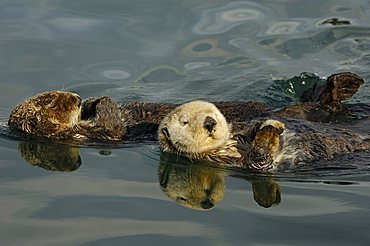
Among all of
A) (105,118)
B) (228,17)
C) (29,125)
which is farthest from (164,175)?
(228,17)

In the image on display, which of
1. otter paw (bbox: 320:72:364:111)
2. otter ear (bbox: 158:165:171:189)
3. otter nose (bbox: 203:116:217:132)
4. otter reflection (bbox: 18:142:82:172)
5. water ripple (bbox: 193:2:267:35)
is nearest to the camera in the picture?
otter ear (bbox: 158:165:171:189)

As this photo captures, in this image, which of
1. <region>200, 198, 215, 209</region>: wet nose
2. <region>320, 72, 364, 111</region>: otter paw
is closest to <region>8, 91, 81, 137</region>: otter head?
<region>200, 198, 215, 209</region>: wet nose

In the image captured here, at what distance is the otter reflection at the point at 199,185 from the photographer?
6.25 m

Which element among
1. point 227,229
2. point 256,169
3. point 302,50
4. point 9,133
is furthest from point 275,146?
point 302,50

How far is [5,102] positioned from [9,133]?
4.20ft

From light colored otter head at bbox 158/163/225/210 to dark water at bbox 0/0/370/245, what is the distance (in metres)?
0.02

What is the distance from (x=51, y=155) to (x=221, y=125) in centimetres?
159

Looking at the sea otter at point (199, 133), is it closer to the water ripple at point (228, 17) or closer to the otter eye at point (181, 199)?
the otter eye at point (181, 199)

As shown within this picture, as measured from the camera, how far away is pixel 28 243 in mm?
5473

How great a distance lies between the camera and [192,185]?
671 centimetres

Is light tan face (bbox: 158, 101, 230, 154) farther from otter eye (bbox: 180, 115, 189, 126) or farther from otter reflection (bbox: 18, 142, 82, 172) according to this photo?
otter reflection (bbox: 18, 142, 82, 172)

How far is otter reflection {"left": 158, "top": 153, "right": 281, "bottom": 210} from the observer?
6.25 metres

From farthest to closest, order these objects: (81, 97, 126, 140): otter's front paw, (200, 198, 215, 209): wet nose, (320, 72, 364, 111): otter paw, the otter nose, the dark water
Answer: (320, 72, 364, 111): otter paw
(81, 97, 126, 140): otter's front paw
the otter nose
(200, 198, 215, 209): wet nose
the dark water

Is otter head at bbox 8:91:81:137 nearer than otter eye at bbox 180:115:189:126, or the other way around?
otter eye at bbox 180:115:189:126
